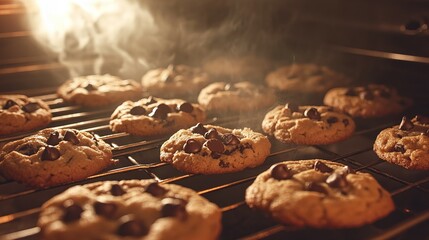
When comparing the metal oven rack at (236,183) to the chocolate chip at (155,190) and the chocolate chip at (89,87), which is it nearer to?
the chocolate chip at (89,87)

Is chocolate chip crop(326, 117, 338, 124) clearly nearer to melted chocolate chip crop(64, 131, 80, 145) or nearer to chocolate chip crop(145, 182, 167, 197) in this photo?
chocolate chip crop(145, 182, 167, 197)

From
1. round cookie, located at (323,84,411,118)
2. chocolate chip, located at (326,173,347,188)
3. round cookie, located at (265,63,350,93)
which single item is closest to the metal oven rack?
A: round cookie, located at (323,84,411,118)

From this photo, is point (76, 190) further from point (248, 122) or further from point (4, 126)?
point (248, 122)

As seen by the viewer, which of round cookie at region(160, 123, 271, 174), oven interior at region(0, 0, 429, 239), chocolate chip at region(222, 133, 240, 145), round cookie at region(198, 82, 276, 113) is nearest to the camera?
round cookie at region(160, 123, 271, 174)

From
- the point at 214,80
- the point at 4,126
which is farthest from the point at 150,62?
the point at 4,126

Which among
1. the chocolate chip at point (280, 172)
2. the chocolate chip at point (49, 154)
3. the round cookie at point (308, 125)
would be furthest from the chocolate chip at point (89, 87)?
the chocolate chip at point (280, 172)

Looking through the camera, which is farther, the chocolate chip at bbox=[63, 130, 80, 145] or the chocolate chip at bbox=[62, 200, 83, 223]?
the chocolate chip at bbox=[63, 130, 80, 145]
